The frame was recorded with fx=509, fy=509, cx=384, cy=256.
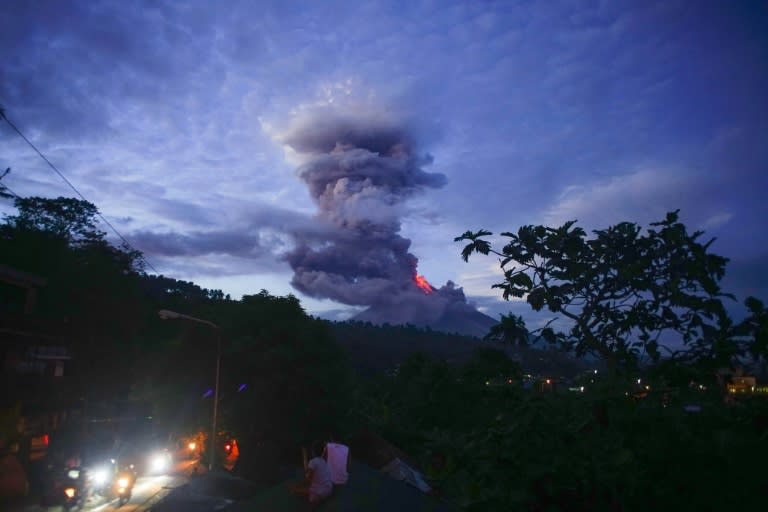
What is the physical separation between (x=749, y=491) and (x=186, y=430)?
37897 mm

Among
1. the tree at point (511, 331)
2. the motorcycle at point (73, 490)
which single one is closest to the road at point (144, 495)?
the motorcycle at point (73, 490)

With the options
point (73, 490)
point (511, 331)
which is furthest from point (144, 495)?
point (511, 331)

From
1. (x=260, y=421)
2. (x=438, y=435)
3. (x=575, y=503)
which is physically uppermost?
(x=438, y=435)

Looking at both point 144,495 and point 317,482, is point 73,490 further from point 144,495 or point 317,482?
point 317,482

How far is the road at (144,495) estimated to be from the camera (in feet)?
70.3

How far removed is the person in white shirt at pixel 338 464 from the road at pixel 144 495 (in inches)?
710

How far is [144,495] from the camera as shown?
24.5 meters

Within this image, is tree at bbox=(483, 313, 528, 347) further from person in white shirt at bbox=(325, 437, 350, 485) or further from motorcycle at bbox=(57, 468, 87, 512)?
motorcycle at bbox=(57, 468, 87, 512)

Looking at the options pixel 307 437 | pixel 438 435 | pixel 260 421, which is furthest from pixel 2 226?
pixel 438 435

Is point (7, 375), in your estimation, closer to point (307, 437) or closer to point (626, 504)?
point (307, 437)

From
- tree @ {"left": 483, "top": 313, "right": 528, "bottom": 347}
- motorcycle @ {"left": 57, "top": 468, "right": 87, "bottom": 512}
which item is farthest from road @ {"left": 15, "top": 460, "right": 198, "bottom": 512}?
tree @ {"left": 483, "top": 313, "right": 528, "bottom": 347}

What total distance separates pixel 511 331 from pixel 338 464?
242 inches

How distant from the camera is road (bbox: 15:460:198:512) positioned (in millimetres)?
21422

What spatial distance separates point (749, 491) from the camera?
2256 millimetres
